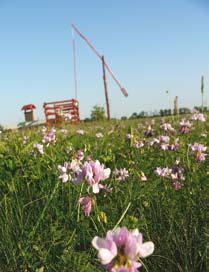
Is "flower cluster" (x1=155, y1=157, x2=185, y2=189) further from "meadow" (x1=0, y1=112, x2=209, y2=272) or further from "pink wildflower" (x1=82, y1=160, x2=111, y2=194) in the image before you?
"pink wildflower" (x1=82, y1=160, x2=111, y2=194)

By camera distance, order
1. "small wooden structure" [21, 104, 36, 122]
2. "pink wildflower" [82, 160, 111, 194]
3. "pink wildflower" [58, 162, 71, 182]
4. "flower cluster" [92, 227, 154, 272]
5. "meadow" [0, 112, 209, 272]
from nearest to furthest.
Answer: "flower cluster" [92, 227, 154, 272] < "pink wildflower" [82, 160, 111, 194] < "meadow" [0, 112, 209, 272] < "pink wildflower" [58, 162, 71, 182] < "small wooden structure" [21, 104, 36, 122]

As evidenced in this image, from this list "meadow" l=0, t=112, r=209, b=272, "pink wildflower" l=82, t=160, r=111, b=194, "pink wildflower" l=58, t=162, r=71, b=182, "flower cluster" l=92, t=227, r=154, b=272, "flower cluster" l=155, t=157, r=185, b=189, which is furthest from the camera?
"flower cluster" l=155, t=157, r=185, b=189

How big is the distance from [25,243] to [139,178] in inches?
34.8

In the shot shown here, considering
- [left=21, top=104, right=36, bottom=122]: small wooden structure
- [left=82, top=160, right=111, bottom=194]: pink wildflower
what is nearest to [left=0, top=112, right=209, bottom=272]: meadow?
[left=82, top=160, right=111, bottom=194]: pink wildflower

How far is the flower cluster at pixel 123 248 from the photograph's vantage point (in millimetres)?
709

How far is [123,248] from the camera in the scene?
0.74m

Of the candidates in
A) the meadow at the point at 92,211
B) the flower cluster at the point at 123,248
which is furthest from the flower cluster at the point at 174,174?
the flower cluster at the point at 123,248

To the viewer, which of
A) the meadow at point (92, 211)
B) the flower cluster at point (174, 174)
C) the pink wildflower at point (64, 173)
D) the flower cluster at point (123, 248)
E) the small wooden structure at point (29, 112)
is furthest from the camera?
the small wooden structure at point (29, 112)

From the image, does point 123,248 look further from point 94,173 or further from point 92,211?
point 92,211

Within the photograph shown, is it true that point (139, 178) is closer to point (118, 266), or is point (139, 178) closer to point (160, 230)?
point (160, 230)

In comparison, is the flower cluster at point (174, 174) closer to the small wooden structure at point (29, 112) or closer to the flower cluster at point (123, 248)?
the flower cluster at point (123, 248)

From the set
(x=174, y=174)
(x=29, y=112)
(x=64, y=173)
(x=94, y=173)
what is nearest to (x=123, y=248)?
(x=94, y=173)

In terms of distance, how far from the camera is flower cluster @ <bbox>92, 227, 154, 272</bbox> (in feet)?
2.33

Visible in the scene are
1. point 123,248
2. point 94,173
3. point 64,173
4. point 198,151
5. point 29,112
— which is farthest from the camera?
point 29,112
